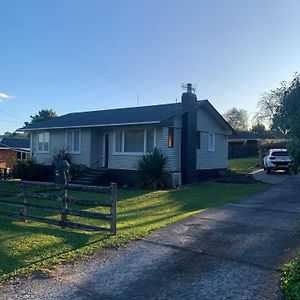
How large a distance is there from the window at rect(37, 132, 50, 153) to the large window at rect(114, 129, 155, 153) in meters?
6.75

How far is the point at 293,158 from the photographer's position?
579 cm

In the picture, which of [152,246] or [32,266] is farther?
[152,246]

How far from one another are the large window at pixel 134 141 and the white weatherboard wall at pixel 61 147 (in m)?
2.08

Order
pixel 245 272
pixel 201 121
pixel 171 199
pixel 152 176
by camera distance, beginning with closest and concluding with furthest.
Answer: pixel 245 272, pixel 171 199, pixel 152 176, pixel 201 121

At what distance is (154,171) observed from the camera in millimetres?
18156

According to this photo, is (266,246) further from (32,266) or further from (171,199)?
(171,199)

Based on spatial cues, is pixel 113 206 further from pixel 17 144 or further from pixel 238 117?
pixel 238 117

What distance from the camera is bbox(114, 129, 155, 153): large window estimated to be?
20016 millimetres

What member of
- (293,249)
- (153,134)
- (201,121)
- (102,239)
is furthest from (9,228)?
(201,121)

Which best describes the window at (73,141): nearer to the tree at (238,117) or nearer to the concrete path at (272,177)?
the concrete path at (272,177)

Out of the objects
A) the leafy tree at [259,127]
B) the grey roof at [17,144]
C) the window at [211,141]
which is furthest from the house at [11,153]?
the leafy tree at [259,127]

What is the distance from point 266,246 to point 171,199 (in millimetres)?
7457

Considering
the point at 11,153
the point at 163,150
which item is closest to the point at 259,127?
the point at 11,153

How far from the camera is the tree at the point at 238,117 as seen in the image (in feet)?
258
